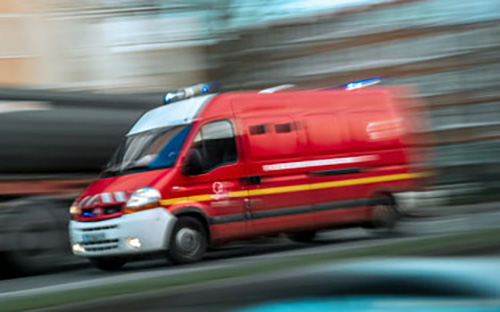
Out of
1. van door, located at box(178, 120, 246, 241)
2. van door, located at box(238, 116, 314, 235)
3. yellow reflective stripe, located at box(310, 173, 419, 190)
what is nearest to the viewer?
van door, located at box(178, 120, 246, 241)

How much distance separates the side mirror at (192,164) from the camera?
37.3ft

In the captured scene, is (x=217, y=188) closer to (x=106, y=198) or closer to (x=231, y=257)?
(x=106, y=198)

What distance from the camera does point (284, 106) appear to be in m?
12.4

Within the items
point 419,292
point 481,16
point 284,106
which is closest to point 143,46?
point 481,16

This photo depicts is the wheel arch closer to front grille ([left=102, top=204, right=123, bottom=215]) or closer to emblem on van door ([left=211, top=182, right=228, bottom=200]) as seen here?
emblem on van door ([left=211, top=182, right=228, bottom=200])

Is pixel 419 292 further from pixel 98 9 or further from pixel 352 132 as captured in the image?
pixel 98 9

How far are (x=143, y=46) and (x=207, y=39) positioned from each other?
2.46 m

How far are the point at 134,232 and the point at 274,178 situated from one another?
2.06 meters

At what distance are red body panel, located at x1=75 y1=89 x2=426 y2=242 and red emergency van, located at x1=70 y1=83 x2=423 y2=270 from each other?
0.05 ft

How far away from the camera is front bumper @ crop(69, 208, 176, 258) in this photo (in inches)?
437

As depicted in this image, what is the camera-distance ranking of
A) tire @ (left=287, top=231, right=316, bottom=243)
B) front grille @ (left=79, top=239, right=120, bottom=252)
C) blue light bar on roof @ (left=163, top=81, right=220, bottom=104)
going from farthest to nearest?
tire @ (left=287, top=231, right=316, bottom=243) < blue light bar on roof @ (left=163, top=81, right=220, bottom=104) < front grille @ (left=79, top=239, right=120, bottom=252)

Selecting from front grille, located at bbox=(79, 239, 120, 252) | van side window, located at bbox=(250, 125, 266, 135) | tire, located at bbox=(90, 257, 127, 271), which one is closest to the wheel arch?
front grille, located at bbox=(79, 239, 120, 252)

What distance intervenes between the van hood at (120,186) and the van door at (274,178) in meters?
1.17

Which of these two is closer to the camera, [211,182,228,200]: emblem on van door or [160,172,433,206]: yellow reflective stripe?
[160,172,433,206]: yellow reflective stripe
